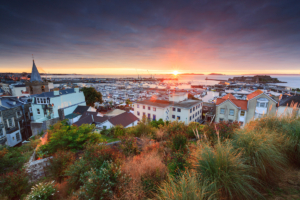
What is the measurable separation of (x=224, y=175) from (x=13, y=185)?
984 centimetres

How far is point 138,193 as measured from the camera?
3688 mm

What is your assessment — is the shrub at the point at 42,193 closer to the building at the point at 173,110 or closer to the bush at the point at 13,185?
the bush at the point at 13,185

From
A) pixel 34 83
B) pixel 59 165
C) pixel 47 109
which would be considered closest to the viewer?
pixel 59 165

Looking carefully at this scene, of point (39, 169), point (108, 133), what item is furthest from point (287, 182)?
point (108, 133)

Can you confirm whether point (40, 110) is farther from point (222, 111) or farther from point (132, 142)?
point (222, 111)

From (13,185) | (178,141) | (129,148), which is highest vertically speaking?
(178,141)

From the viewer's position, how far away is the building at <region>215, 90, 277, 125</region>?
20516 mm

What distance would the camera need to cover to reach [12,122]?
20078mm

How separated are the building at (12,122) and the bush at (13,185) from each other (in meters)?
17.3

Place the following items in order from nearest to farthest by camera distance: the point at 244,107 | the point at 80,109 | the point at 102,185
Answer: the point at 102,185 < the point at 244,107 < the point at 80,109

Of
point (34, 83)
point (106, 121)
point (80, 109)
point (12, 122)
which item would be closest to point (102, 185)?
point (106, 121)

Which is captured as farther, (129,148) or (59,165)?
(59,165)

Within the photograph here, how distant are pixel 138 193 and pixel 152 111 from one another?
901 inches

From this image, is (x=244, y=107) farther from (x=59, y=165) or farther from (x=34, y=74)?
(x=34, y=74)
